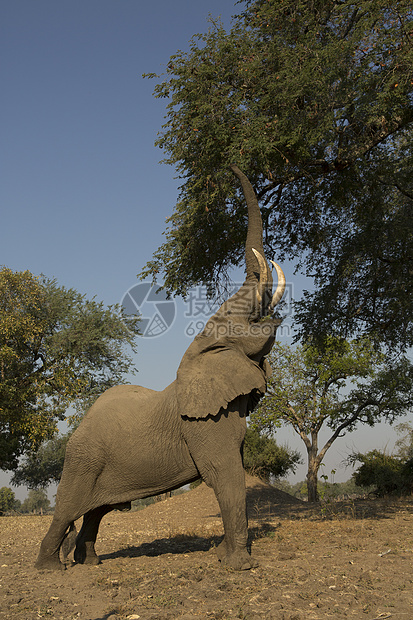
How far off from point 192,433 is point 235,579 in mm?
1823

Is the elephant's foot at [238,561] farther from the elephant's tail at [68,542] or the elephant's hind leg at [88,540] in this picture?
the elephant's tail at [68,542]

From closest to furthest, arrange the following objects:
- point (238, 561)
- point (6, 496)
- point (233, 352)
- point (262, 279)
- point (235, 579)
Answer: point (235, 579), point (238, 561), point (233, 352), point (262, 279), point (6, 496)

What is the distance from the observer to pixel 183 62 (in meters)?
12.2

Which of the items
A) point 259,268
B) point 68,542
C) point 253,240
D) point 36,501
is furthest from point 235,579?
point 36,501

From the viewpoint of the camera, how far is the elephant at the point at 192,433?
273 inches

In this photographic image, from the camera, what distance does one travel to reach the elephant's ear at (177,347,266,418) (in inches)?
273

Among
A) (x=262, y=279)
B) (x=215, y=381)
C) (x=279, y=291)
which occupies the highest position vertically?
(x=262, y=279)

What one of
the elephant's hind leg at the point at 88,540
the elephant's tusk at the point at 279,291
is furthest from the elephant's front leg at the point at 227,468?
the elephant's hind leg at the point at 88,540

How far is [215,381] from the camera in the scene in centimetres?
700

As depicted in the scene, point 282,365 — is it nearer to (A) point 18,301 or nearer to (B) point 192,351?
(A) point 18,301

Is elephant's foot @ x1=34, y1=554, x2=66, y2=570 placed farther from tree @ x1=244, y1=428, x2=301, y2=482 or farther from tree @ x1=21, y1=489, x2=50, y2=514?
tree @ x1=21, y1=489, x2=50, y2=514

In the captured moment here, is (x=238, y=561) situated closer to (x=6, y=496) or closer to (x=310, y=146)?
(x=310, y=146)

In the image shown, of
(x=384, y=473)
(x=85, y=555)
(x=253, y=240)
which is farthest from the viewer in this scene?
(x=384, y=473)

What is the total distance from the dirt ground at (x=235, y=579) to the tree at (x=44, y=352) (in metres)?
11.5
